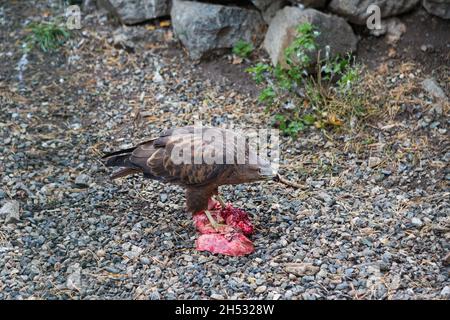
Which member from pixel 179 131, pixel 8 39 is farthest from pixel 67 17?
pixel 179 131

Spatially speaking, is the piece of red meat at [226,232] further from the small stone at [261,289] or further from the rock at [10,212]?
the rock at [10,212]

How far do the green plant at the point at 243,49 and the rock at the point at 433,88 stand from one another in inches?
63.2

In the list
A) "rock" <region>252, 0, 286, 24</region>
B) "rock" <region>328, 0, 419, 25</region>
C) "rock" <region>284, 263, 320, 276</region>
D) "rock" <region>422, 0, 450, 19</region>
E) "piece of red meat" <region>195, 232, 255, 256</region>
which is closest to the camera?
"rock" <region>284, 263, 320, 276</region>

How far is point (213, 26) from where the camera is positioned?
22.4ft

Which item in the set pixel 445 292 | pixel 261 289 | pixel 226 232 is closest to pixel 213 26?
pixel 226 232

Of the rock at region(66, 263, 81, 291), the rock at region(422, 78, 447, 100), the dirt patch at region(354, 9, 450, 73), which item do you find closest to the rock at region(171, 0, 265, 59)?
the dirt patch at region(354, 9, 450, 73)

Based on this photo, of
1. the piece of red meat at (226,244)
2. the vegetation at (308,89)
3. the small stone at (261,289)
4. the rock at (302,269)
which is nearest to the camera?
the small stone at (261,289)

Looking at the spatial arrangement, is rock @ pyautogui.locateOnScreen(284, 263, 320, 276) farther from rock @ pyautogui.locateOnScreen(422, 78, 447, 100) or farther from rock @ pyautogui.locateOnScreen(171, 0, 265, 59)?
rock @ pyautogui.locateOnScreen(171, 0, 265, 59)

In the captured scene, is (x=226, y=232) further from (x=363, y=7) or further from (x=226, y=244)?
(x=363, y=7)

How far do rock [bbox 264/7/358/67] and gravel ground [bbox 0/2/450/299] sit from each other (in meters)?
0.42

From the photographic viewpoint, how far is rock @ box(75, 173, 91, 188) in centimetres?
557

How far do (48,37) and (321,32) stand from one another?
2.67 metres

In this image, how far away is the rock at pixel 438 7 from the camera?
636cm

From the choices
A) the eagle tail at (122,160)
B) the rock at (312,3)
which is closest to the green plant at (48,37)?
the rock at (312,3)
